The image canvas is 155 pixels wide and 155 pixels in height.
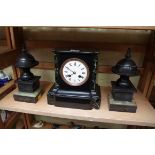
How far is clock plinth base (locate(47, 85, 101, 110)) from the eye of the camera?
31.9 inches

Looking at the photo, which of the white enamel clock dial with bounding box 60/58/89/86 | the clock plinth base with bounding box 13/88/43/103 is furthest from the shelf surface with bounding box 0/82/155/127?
the white enamel clock dial with bounding box 60/58/89/86

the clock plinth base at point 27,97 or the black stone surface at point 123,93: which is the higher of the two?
the black stone surface at point 123,93

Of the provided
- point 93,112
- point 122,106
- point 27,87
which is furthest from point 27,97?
point 122,106

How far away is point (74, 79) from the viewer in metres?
0.82

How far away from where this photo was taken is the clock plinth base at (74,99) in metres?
0.81

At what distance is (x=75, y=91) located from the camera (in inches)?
33.1

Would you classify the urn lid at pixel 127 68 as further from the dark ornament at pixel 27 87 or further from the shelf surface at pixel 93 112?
the dark ornament at pixel 27 87

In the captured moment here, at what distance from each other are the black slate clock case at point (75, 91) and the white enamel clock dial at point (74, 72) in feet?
0.05

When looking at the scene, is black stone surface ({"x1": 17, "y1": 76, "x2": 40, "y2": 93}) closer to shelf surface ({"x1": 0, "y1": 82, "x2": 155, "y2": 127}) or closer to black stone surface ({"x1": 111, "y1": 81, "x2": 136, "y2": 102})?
shelf surface ({"x1": 0, "y1": 82, "x2": 155, "y2": 127})

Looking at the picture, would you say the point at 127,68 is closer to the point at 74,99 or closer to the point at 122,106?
the point at 122,106

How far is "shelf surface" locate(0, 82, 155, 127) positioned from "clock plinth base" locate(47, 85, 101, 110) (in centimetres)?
2

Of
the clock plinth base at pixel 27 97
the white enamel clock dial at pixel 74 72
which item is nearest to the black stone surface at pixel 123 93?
the white enamel clock dial at pixel 74 72

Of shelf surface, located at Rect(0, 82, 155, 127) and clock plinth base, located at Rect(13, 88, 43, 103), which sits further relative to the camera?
clock plinth base, located at Rect(13, 88, 43, 103)
